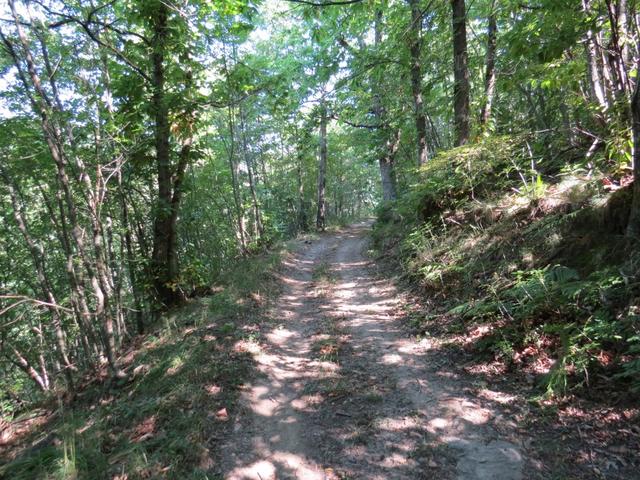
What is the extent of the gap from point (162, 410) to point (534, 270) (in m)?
4.82

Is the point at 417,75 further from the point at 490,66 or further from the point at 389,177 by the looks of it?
the point at 389,177

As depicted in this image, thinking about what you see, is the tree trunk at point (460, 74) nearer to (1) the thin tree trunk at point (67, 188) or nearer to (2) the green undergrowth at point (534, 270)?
(2) the green undergrowth at point (534, 270)

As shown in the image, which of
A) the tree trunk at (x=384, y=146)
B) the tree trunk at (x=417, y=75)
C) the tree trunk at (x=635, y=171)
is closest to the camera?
the tree trunk at (x=635, y=171)

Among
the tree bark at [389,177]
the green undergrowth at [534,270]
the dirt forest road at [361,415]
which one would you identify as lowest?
the dirt forest road at [361,415]

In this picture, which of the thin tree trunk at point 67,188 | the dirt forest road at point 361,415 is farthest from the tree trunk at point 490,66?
the thin tree trunk at point 67,188

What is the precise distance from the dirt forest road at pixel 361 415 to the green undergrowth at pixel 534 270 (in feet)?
2.37

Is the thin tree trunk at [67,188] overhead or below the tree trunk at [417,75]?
below

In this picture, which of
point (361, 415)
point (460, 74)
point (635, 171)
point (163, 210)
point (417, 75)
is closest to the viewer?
point (635, 171)

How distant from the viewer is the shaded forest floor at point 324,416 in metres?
2.93

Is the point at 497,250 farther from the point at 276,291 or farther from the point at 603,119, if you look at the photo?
the point at 276,291

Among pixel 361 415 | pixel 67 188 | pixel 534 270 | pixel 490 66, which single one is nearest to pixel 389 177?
pixel 490 66

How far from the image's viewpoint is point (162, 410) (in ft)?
14.1

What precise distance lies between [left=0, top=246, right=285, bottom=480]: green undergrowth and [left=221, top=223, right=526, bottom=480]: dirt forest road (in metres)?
0.34

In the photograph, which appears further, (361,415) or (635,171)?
(361,415)
